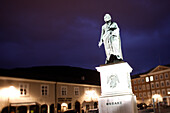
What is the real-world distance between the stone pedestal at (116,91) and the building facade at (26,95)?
2155cm

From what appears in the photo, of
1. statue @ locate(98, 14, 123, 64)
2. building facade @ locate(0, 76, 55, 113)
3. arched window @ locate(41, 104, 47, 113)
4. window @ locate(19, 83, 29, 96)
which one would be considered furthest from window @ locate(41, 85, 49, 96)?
statue @ locate(98, 14, 123, 64)

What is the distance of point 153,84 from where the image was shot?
63938 mm

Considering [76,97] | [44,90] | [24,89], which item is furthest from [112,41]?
[76,97]

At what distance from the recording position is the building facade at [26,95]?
1021 inches

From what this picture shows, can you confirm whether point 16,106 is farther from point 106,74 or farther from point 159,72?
point 159,72

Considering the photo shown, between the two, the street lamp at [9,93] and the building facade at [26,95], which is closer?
the street lamp at [9,93]

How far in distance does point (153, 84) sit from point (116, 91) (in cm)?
6085

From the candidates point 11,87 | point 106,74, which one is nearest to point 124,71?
point 106,74

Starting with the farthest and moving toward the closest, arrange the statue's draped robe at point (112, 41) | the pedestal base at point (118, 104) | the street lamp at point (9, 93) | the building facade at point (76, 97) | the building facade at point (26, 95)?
the building facade at point (76, 97)
the building facade at point (26, 95)
the street lamp at point (9, 93)
the statue's draped robe at point (112, 41)
the pedestal base at point (118, 104)

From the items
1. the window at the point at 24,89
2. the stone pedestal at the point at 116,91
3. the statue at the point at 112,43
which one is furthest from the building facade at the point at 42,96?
the stone pedestal at the point at 116,91

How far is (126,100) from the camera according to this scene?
23.5ft

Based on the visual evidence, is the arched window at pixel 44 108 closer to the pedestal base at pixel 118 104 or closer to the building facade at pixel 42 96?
the building facade at pixel 42 96

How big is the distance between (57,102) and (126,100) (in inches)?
1091

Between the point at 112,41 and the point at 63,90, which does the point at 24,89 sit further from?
the point at 112,41
